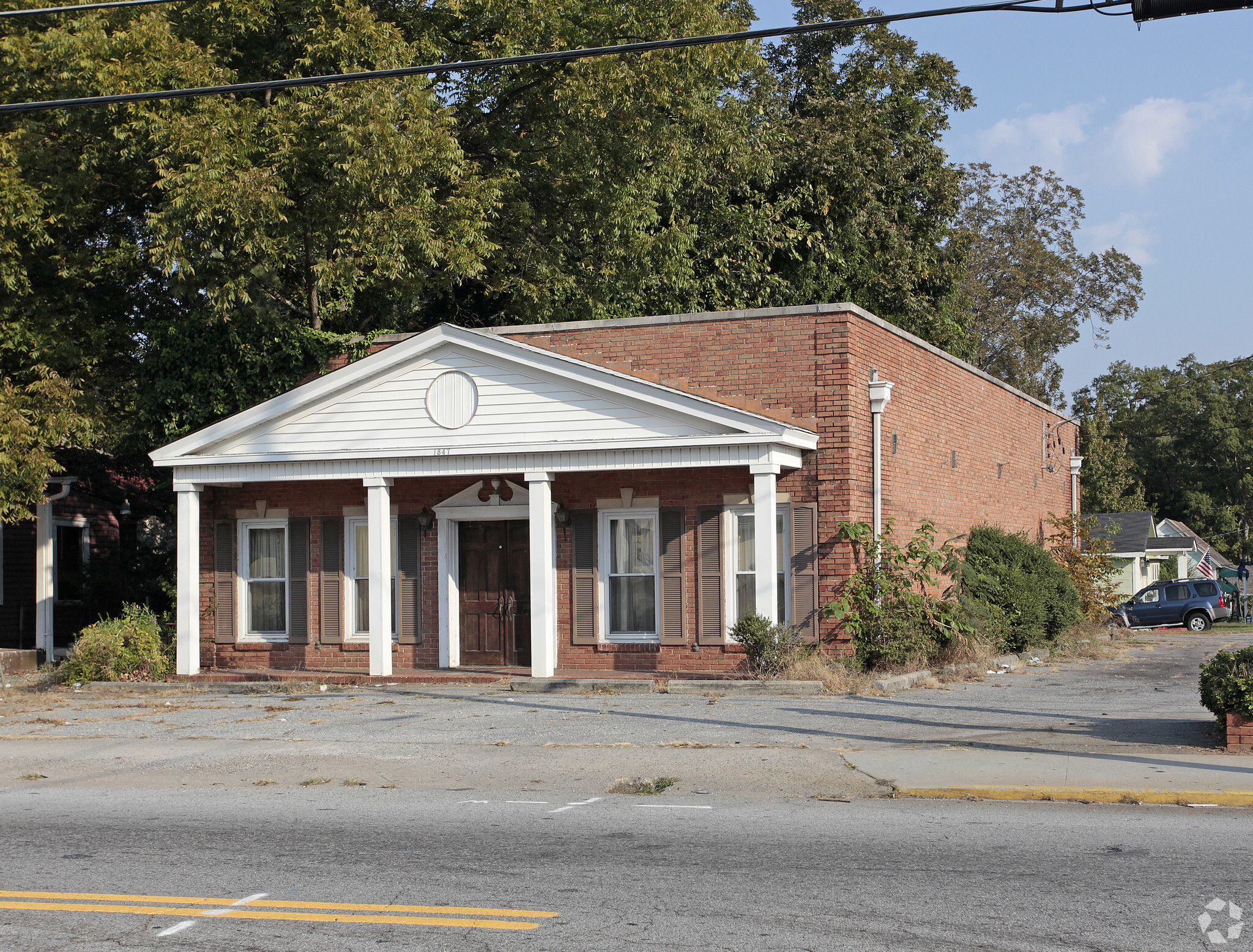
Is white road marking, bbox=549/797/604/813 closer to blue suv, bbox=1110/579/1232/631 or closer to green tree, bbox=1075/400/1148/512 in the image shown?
blue suv, bbox=1110/579/1232/631

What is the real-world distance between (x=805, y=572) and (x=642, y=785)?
9.00 metres

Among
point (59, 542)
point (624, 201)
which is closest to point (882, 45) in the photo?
point (624, 201)

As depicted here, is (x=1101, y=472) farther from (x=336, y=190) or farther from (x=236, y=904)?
(x=236, y=904)

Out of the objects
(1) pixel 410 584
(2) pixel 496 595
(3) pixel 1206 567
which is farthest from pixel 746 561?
(3) pixel 1206 567

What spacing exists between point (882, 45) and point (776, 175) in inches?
262

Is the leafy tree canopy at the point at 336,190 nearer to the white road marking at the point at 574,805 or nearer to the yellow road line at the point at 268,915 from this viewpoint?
the white road marking at the point at 574,805

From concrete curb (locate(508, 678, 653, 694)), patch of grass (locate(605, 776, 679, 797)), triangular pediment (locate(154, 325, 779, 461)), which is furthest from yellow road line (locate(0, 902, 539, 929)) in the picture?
triangular pediment (locate(154, 325, 779, 461))

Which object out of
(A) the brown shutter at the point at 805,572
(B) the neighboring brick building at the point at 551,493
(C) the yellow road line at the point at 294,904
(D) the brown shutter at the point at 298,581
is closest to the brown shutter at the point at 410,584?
(B) the neighboring brick building at the point at 551,493

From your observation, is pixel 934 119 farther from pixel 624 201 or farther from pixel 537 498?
pixel 537 498

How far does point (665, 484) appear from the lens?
19.7 metres

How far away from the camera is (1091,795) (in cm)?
978

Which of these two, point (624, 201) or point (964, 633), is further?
point (624, 201)

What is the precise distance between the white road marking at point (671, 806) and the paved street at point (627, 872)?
0.04 meters

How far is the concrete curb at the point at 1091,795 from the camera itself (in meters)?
9.58
